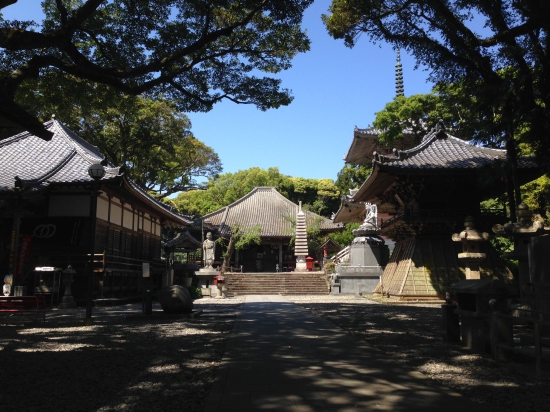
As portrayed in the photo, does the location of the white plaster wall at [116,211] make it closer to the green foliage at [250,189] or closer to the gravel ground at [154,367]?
the gravel ground at [154,367]

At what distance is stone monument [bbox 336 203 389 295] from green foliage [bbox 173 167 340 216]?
73.3ft

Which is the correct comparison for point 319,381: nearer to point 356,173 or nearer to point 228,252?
point 228,252

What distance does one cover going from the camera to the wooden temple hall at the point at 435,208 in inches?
700

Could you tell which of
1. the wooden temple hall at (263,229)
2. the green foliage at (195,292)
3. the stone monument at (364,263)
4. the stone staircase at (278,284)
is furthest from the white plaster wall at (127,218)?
the wooden temple hall at (263,229)

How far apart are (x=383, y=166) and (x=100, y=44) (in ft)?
35.0

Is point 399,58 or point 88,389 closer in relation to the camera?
point 88,389

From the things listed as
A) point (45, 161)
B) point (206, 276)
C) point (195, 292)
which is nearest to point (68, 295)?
point (45, 161)

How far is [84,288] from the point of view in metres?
17.8

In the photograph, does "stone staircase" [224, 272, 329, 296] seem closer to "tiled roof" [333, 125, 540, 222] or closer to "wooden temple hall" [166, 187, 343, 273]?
"wooden temple hall" [166, 187, 343, 273]

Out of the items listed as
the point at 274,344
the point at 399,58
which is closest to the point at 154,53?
the point at 274,344

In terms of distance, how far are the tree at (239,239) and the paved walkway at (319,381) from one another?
28.5m

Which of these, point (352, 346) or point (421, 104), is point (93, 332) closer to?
point (352, 346)

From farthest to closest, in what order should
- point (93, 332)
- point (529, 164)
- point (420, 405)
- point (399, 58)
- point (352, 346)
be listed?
point (399, 58) < point (529, 164) < point (93, 332) < point (352, 346) < point (420, 405)

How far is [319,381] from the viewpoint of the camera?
4.98m
